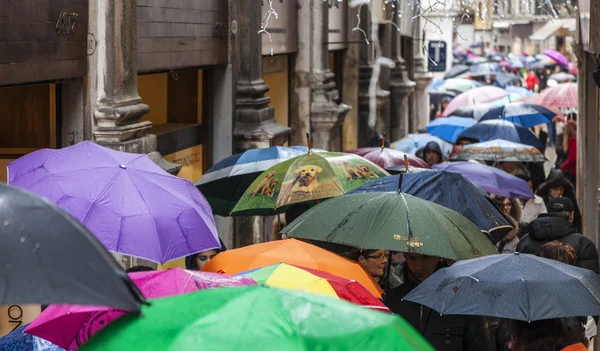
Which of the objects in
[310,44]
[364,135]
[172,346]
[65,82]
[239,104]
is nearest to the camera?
[172,346]

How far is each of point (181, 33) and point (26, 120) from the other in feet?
9.42

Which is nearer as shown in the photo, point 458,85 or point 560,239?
point 560,239

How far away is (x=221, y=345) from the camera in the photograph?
10.1 feet

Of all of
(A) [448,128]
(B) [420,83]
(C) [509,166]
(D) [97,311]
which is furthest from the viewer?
(B) [420,83]

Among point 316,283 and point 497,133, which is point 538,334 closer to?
point 316,283

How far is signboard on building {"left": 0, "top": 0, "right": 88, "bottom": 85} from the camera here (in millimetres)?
7262

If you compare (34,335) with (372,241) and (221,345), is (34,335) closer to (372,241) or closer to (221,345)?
(221,345)

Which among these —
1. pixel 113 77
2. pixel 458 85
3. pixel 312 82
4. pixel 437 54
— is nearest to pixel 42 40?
pixel 113 77

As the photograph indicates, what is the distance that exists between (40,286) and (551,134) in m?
27.1

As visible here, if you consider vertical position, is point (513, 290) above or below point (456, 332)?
above

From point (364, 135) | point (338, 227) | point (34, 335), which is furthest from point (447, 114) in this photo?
point (34, 335)

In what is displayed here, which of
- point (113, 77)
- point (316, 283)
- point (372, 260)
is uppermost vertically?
point (113, 77)

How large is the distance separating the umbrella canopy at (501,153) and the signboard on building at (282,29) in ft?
8.15

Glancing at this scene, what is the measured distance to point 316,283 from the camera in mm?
5277
